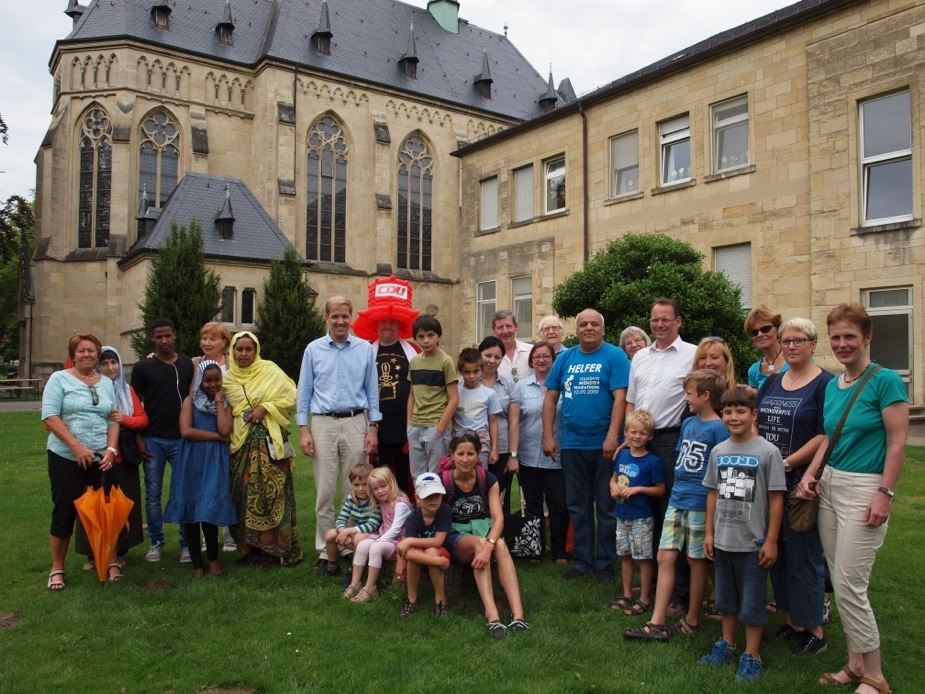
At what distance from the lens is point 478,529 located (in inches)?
205

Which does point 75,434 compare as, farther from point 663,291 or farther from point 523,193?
point 523,193

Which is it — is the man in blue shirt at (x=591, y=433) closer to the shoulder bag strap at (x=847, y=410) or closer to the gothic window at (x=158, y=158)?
the shoulder bag strap at (x=847, y=410)

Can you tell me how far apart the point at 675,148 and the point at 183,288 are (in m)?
16.6

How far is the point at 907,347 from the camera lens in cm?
1397

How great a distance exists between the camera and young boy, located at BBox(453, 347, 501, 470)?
614 cm

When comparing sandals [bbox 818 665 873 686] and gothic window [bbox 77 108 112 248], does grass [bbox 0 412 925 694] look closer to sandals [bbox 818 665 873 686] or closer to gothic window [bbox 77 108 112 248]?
sandals [bbox 818 665 873 686]

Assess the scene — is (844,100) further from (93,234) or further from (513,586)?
(93,234)

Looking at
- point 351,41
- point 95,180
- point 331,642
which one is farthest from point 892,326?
point 95,180

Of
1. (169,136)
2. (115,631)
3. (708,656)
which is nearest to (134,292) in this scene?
(169,136)

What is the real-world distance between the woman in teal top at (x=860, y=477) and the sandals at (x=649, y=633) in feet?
2.96

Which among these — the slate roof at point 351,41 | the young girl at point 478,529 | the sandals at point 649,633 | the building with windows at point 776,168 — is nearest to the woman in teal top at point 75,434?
the young girl at point 478,529

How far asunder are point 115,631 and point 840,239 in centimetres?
1452

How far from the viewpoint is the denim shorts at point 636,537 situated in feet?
17.0

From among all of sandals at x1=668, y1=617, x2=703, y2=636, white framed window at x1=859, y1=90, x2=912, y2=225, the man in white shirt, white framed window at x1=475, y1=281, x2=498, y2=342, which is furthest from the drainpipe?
sandals at x1=668, y1=617, x2=703, y2=636
